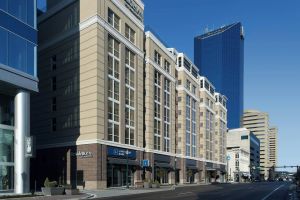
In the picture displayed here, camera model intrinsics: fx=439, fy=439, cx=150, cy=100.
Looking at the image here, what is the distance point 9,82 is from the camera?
4506cm

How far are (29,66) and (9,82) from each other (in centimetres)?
463

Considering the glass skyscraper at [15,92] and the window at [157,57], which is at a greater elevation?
the window at [157,57]

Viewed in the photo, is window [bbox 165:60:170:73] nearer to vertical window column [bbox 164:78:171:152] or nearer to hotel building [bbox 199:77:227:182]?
vertical window column [bbox 164:78:171:152]

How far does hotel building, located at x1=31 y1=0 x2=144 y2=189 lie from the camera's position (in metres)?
65.5

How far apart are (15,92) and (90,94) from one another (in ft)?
60.7

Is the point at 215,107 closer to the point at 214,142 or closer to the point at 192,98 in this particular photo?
the point at 214,142

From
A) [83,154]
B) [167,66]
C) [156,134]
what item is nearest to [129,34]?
[156,134]

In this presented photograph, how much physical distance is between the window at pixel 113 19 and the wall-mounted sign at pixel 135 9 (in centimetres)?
517

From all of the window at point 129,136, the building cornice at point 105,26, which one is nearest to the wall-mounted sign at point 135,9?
the building cornice at point 105,26

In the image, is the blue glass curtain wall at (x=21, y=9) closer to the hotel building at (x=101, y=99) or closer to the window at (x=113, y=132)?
the hotel building at (x=101, y=99)

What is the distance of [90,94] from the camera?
2591 inches

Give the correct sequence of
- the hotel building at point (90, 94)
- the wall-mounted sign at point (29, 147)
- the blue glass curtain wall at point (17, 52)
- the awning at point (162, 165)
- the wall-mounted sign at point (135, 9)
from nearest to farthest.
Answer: the blue glass curtain wall at point (17, 52) → the wall-mounted sign at point (29, 147) → the hotel building at point (90, 94) → the wall-mounted sign at point (135, 9) → the awning at point (162, 165)

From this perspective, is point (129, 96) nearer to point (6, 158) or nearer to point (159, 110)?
point (159, 110)

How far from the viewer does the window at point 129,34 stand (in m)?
76.2
